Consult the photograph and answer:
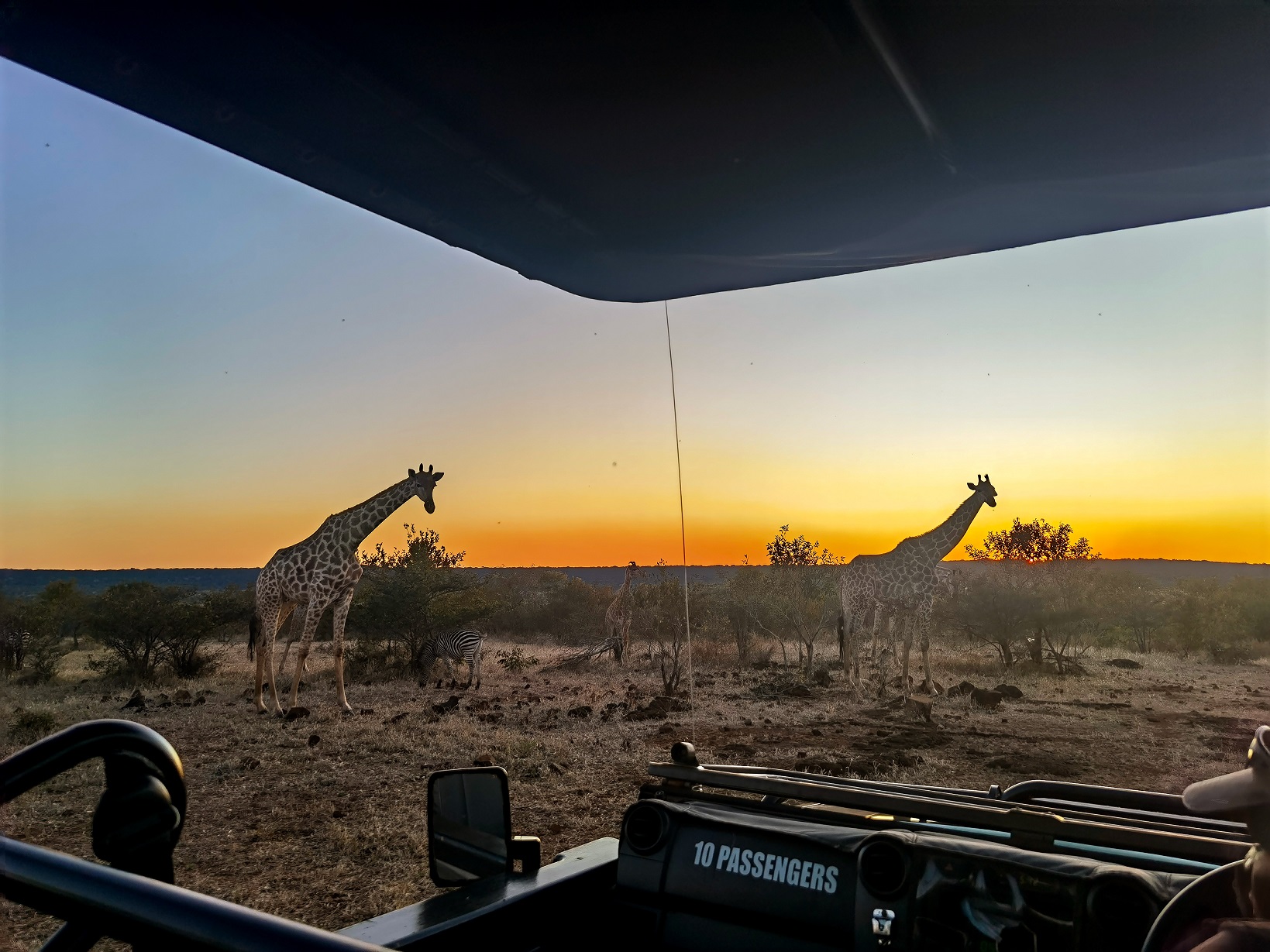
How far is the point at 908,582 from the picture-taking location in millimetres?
6539

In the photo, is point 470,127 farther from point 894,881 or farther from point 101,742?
point 894,881

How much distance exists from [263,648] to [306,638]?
31 cm

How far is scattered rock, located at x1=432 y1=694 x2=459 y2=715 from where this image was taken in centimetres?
563

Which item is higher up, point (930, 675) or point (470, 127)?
point (470, 127)

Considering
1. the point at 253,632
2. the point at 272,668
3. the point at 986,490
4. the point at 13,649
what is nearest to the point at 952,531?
the point at 986,490

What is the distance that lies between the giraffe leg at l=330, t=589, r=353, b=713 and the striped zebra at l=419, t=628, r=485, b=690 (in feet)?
2.45

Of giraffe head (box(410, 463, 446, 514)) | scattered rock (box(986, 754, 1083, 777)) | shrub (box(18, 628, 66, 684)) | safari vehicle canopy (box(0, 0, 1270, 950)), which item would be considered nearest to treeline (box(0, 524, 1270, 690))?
shrub (box(18, 628, 66, 684))

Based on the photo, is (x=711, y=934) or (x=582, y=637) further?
(x=582, y=637)

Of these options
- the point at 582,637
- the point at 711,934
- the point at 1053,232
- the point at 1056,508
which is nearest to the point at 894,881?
the point at 711,934

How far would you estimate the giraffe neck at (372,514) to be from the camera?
5.96 m

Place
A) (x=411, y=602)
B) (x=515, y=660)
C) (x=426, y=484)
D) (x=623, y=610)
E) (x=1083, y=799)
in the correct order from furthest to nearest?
(x=623, y=610)
(x=515, y=660)
(x=411, y=602)
(x=426, y=484)
(x=1083, y=799)

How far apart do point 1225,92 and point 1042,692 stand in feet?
20.3

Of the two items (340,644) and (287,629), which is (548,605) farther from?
(340,644)

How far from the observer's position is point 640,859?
0.85 metres
